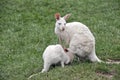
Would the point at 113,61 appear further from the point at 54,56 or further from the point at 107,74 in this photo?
the point at 54,56

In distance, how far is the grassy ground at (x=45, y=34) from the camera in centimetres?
809

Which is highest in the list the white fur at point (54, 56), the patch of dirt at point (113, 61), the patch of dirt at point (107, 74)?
the white fur at point (54, 56)

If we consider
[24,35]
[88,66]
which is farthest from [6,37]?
[88,66]

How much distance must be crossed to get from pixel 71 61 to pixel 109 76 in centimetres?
111

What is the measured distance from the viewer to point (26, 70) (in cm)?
866

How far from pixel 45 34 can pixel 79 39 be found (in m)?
3.12

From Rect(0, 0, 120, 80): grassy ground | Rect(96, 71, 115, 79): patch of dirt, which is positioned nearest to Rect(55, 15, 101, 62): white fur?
Rect(0, 0, 120, 80): grassy ground

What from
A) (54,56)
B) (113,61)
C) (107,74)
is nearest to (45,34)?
(113,61)

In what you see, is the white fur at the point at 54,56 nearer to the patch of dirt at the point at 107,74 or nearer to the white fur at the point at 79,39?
the white fur at the point at 79,39

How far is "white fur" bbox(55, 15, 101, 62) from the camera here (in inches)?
331

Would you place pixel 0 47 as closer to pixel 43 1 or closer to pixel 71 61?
pixel 71 61

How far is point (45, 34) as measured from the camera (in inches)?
450

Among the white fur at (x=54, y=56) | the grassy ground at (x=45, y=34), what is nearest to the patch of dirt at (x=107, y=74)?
the grassy ground at (x=45, y=34)

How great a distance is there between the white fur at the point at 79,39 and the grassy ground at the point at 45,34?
246mm
